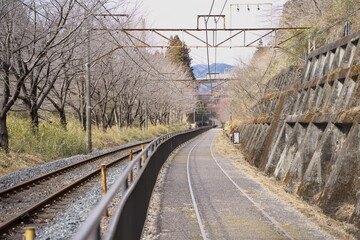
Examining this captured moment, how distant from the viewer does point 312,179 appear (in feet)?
43.7

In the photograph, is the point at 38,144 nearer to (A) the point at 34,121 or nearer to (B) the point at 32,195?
(A) the point at 34,121

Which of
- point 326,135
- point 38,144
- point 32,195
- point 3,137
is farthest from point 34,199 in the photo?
point 38,144

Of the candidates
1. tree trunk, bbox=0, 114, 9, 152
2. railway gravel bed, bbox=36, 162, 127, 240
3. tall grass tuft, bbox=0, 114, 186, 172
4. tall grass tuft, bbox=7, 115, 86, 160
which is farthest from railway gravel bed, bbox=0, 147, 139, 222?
tall grass tuft, bbox=7, 115, 86, 160

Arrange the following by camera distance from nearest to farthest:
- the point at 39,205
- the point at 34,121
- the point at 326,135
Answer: the point at 39,205
the point at 326,135
the point at 34,121

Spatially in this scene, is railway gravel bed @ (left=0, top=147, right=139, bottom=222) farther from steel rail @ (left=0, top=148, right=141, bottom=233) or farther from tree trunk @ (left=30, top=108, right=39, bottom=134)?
tree trunk @ (left=30, top=108, right=39, bottom=134)

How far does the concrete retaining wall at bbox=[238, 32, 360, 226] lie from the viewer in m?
10.7

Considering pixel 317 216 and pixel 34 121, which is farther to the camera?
pixel 34 121

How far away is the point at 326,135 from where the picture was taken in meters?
13.3

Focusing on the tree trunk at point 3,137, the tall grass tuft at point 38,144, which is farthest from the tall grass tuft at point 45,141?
the tree trunk at point 3,137

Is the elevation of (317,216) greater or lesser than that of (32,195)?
lesser

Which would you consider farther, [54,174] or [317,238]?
[54,174]

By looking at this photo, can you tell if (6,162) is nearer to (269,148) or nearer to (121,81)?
(269,148)

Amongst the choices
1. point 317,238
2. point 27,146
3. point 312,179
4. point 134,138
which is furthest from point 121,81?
point 317,238

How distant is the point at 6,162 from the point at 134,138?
1262 inches
